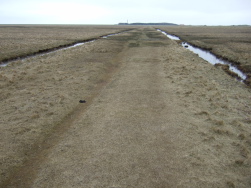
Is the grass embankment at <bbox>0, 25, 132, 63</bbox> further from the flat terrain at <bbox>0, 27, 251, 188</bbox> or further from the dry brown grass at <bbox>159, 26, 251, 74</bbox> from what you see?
the dry brown grass at <bbox>159, 26, 251, 74</bbox>

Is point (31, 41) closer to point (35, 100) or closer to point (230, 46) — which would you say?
point (35, 100)

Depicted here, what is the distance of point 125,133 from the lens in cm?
1023

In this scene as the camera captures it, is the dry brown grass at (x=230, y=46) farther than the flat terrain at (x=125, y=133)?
Yes

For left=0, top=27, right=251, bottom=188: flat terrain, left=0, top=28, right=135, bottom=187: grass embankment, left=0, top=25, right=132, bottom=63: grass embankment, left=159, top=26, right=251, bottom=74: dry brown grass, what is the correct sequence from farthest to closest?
left=0, top=25, right=132, bottom=63: grass embankment, left=159, top=26, right=251, bottom=74: dry brown grass, left=0, top=28, right=135, bottom=187: grass embankment, left=0, top=27, right=251, bottom=188: flat terrain

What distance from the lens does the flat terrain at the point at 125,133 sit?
738cm

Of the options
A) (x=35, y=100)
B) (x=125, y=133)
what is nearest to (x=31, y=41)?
(x=35, y=100)

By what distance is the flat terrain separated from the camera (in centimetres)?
738

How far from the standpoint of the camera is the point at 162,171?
757cm

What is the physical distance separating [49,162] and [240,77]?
20634 mm

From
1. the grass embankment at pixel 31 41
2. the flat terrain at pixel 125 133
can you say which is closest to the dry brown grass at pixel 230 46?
the flat terrain at pixel 125 133

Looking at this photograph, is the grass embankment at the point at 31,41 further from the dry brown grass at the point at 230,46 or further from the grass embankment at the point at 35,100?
the dry brown grass at the point at 230,46

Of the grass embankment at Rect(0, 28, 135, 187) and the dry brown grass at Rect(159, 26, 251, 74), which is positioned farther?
the dry brown grass at Rect(159, 26, 251, 74)

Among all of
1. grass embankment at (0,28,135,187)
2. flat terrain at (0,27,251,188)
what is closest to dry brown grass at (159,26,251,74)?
flat terrain at (0,27,251,188)

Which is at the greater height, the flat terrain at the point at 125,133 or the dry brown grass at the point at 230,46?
the dry brown grass at the point at 230,46
